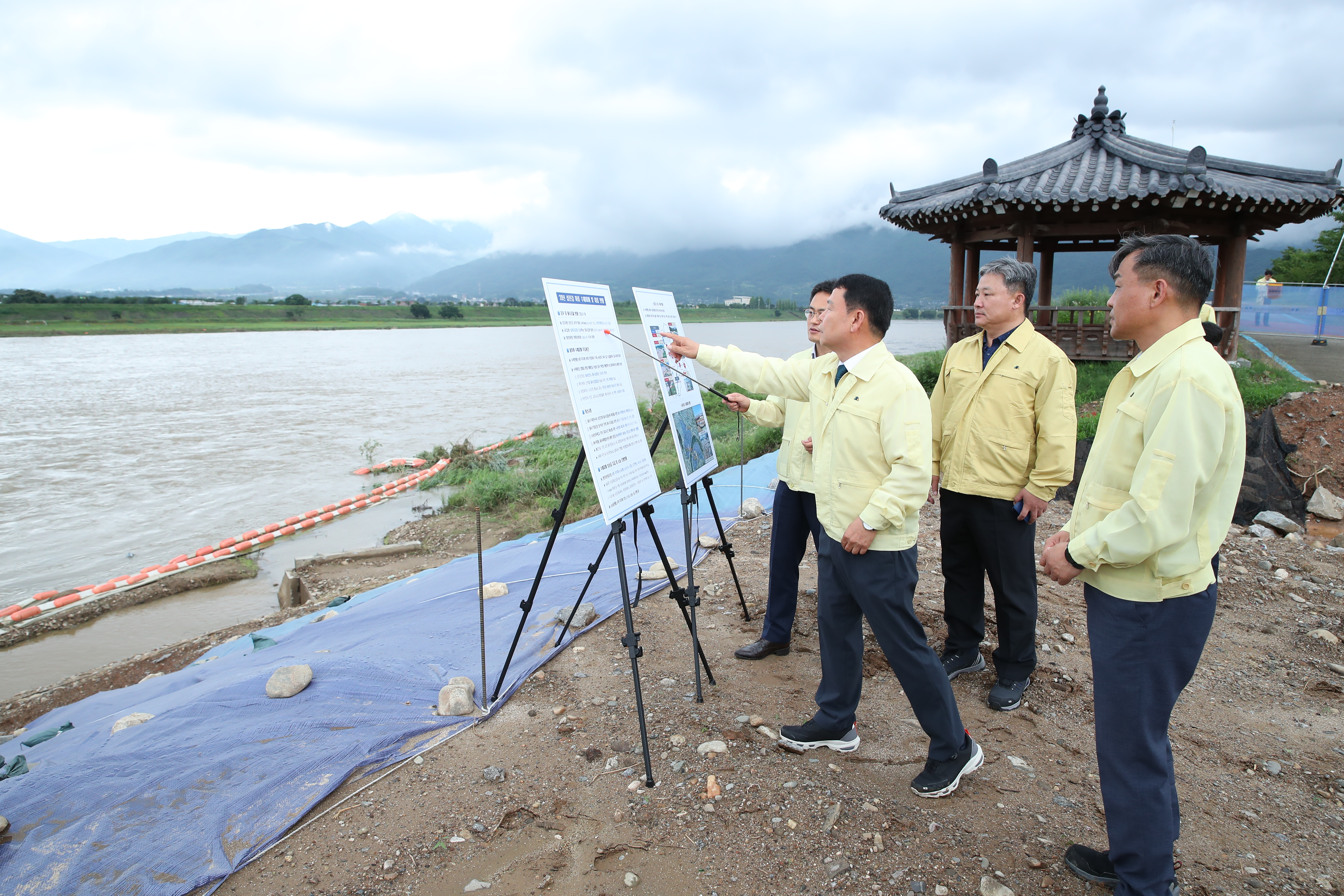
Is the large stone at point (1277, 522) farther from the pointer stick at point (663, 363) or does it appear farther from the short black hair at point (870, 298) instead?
the short black hair at point (870, 298)

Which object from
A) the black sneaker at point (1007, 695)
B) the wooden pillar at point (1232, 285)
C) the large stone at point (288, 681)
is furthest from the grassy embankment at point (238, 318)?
the black sneaker at point (1007, 695)

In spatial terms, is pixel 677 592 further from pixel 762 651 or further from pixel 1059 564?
pixel 1059 564

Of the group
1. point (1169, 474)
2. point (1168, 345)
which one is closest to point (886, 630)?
point (1169, 474)

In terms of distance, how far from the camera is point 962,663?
3.72m

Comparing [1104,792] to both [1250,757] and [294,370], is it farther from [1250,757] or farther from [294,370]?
[294,370]

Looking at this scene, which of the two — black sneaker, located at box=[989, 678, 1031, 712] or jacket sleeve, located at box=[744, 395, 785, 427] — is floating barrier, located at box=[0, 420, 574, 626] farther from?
black sneaker, located at box=[989, 678, 1031, 712]

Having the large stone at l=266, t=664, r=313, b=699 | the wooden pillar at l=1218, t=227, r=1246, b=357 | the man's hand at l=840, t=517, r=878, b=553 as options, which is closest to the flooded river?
the large stone at l=266, t=664, r=313, b=699

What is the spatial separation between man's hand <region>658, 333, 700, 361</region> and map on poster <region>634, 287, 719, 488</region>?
1.5 inches

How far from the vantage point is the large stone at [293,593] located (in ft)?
22.6

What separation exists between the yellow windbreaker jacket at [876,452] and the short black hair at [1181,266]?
759 millimetres

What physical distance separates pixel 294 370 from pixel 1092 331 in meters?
33.6

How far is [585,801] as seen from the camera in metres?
2.80

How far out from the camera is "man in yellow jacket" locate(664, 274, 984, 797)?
8.39ft

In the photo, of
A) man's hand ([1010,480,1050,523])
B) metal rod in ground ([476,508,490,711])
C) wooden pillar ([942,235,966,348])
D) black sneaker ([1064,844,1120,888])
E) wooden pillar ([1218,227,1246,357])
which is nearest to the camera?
black sneaker ([1064,844,1120,888])
